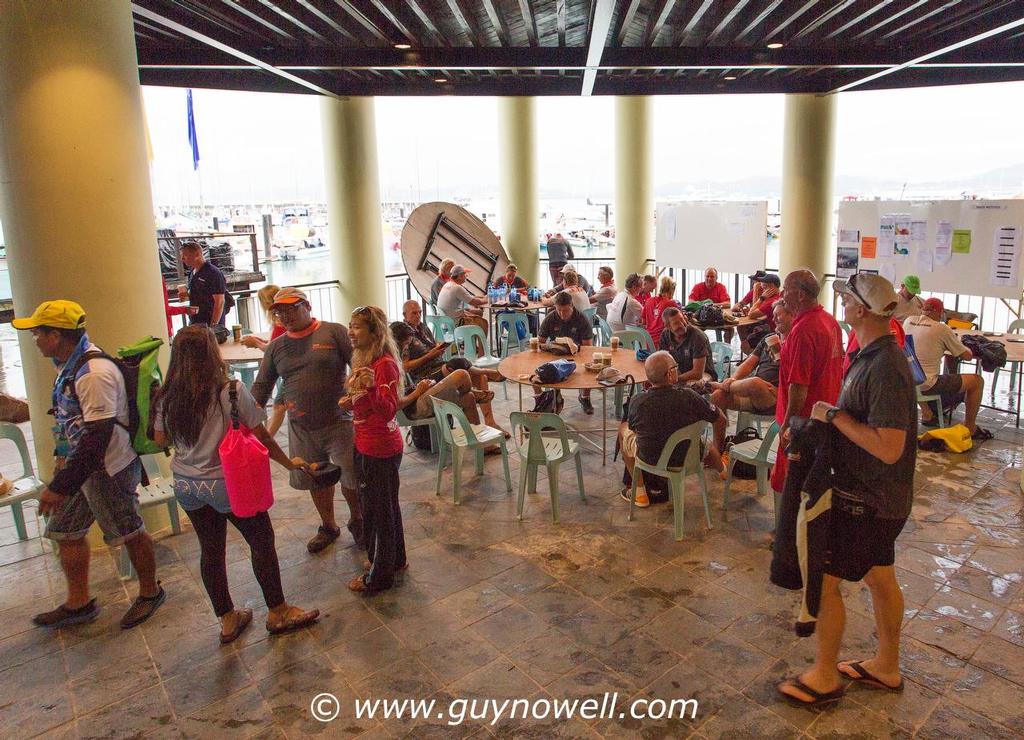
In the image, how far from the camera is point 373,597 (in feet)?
12.1

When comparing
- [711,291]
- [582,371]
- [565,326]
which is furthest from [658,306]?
[582,371]

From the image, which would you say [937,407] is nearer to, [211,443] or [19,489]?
[211,443]

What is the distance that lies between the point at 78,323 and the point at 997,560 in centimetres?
490

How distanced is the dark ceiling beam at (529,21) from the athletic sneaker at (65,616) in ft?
17.2

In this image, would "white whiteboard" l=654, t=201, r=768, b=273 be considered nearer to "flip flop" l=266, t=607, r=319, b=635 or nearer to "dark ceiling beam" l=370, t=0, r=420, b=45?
"dark ceiling beam" l=370, t=0, r=420, b=45

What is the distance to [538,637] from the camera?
329 centimetres

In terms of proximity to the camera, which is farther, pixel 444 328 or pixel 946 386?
pixel 444 328

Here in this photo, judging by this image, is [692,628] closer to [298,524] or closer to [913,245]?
[298,524]

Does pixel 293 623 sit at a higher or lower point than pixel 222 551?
lower

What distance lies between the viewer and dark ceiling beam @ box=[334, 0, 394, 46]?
557 cm

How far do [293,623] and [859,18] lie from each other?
648cm

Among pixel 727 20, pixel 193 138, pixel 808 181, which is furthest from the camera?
pixel 193 138

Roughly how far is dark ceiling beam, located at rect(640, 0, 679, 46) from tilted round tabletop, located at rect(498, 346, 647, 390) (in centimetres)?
289

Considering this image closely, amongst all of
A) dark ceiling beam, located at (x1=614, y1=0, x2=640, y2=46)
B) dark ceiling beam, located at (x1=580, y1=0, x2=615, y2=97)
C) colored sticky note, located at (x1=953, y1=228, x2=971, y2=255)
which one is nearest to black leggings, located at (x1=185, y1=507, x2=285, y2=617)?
dark ceiling beam, located at (x1=580, y1=0, x2=615, y2=97)
